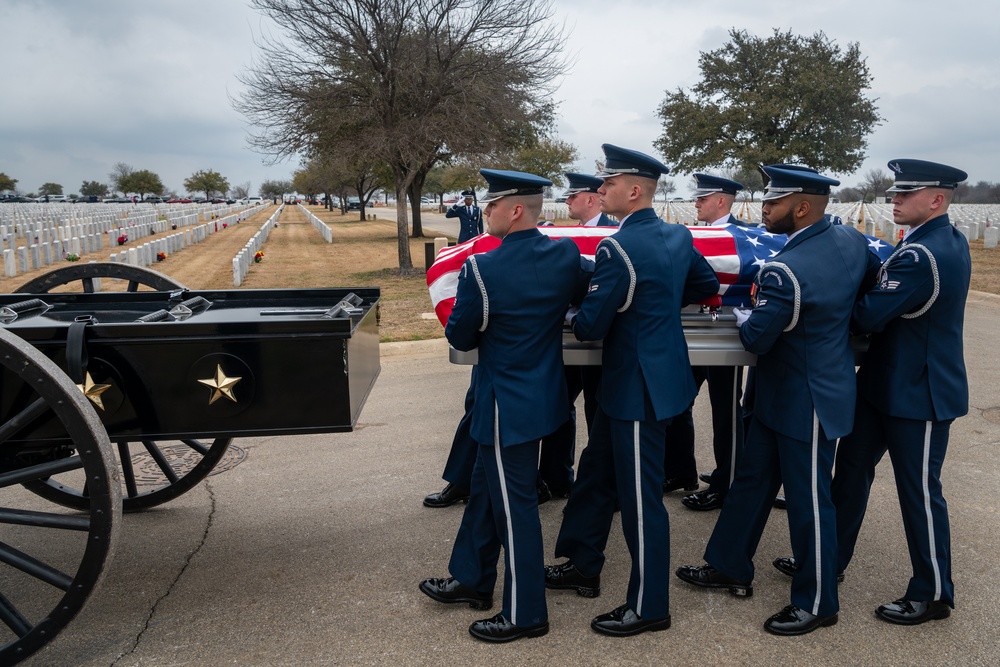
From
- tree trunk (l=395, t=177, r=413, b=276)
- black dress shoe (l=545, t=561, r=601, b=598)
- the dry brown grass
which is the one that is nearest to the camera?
black dress shoe (l=545, t=561, r=601, b=598)

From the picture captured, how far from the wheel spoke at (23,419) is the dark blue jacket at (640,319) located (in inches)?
72.8

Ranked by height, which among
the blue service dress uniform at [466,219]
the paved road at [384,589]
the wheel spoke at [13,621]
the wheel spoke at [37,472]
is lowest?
the paved road at [384,589]

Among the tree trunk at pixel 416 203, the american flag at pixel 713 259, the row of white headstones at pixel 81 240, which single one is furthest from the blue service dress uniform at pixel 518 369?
the tree trunk at pixel 416 203

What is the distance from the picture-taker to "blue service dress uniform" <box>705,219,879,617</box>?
2.70 metres

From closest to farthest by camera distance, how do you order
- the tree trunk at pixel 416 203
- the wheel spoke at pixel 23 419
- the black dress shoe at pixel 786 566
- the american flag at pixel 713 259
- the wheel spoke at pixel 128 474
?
the wheel spoke at pixel 23 419 < the black dress shoe at pixel 786 566 < the american flag at pixel 713 259 < the wheel spoke at pixel 128 474 < the tree trunk at pixel 416 203

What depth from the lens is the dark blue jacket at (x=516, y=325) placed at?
8.86 ft

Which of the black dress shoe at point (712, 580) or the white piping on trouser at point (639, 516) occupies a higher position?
the white piping on trouser at point (639, 516)

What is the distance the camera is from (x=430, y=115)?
15078 mm

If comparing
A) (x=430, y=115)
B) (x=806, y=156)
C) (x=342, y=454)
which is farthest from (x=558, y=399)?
(x=806, y=156)

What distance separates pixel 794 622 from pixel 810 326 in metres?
1.10

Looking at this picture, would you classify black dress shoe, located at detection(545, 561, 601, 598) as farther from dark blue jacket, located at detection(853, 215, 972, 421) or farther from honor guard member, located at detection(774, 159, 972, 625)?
dark blue jacket, located at detection(853, 215, 972, 421)

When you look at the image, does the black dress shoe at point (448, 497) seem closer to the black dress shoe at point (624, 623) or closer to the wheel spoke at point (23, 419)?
the black dress shoe at point (624, 623)

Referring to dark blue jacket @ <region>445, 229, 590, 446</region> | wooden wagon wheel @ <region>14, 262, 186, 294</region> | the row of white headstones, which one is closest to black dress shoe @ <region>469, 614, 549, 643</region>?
dark blue jacket @ <region>445, 229, 590, 446</region>

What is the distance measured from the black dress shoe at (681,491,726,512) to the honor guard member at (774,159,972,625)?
1.14 metres
